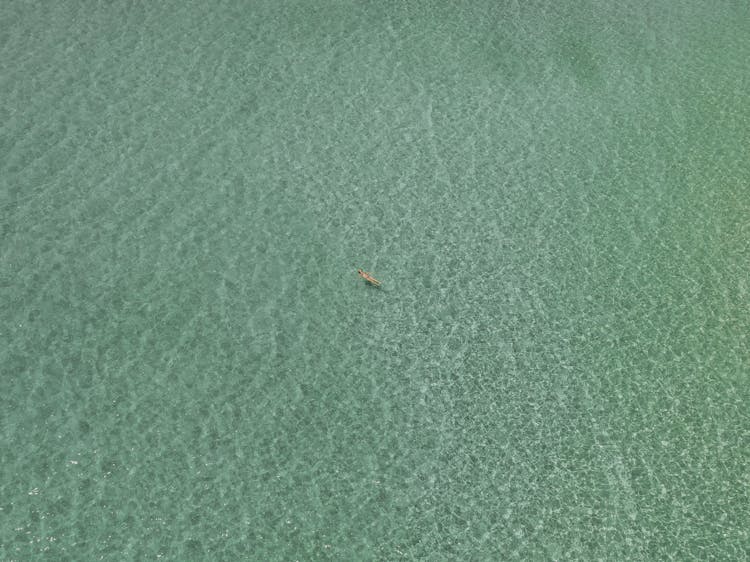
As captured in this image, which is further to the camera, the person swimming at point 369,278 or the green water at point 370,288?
the person swimming at point 369,278

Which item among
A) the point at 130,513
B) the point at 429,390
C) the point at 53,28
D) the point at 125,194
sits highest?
the point at 53,28

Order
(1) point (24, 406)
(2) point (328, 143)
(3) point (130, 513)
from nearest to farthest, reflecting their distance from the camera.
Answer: (3) point (130, 513) → (1) point (24, 406) → (2) point (328, 143)

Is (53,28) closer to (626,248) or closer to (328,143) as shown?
(328,143)

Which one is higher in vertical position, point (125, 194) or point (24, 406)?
point (125, 194)

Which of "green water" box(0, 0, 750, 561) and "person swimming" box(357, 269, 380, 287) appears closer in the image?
"green water" box(0, 0, 750, 561)

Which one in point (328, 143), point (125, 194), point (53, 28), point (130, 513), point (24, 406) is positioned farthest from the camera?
point (53, 28)

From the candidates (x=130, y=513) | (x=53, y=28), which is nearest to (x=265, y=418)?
(x=130, y=513)

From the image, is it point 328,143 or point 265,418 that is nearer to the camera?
point 265,418
